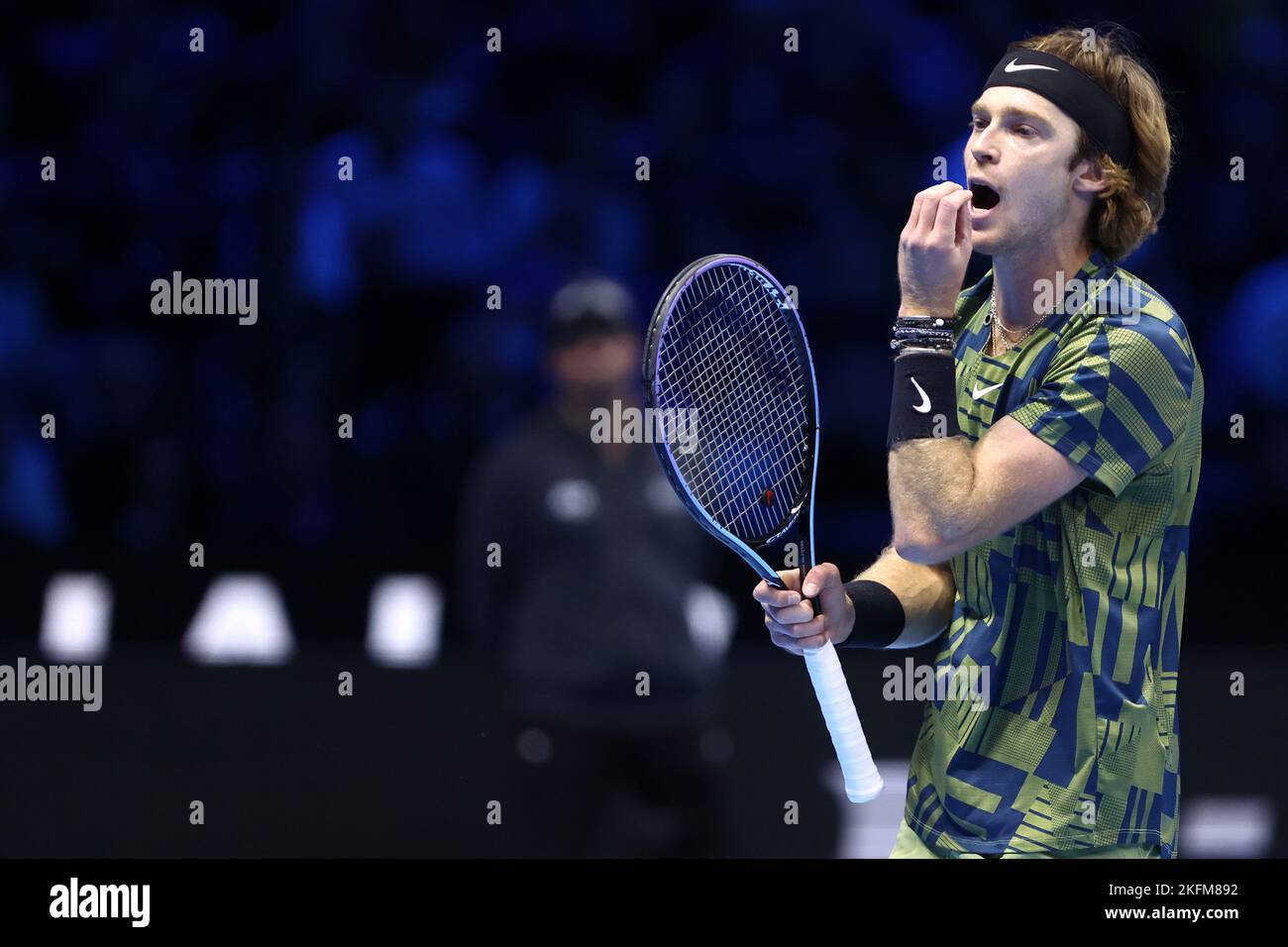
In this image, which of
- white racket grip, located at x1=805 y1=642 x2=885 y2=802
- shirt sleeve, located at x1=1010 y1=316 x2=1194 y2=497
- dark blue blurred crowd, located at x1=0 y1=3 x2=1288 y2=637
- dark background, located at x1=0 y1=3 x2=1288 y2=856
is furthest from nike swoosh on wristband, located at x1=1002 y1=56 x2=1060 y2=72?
dark blue blurred crowd, located at x1=0 y1=3 x2=1288 y2=637

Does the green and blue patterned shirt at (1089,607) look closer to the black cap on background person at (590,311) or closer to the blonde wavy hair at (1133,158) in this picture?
the blonde wavy hair at (1133,158)

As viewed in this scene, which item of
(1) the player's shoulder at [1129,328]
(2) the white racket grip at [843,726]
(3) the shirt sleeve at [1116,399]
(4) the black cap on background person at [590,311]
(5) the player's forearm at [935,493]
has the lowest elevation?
(2) the white racket grip at [843,726]

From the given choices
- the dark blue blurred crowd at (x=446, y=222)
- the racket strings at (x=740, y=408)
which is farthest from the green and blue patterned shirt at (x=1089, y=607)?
the dark blue blurred crowd at (x=446, y=222)

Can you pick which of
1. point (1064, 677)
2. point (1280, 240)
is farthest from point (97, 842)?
point (1280, 240)

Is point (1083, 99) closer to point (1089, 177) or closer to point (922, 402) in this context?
point (1089, 177)

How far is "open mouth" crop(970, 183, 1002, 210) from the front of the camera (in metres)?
2.32

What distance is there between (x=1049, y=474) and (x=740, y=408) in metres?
1.01

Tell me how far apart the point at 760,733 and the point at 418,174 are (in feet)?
6.41

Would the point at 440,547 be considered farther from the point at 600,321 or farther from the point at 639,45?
the point at 639,45

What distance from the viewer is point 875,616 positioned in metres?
2.45

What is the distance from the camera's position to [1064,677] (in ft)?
7.32

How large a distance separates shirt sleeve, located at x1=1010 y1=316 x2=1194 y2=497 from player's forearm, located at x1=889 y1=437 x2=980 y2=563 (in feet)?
0.33

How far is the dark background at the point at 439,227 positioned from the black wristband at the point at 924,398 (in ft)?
7.45

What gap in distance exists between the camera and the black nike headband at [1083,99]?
2.34 meters
